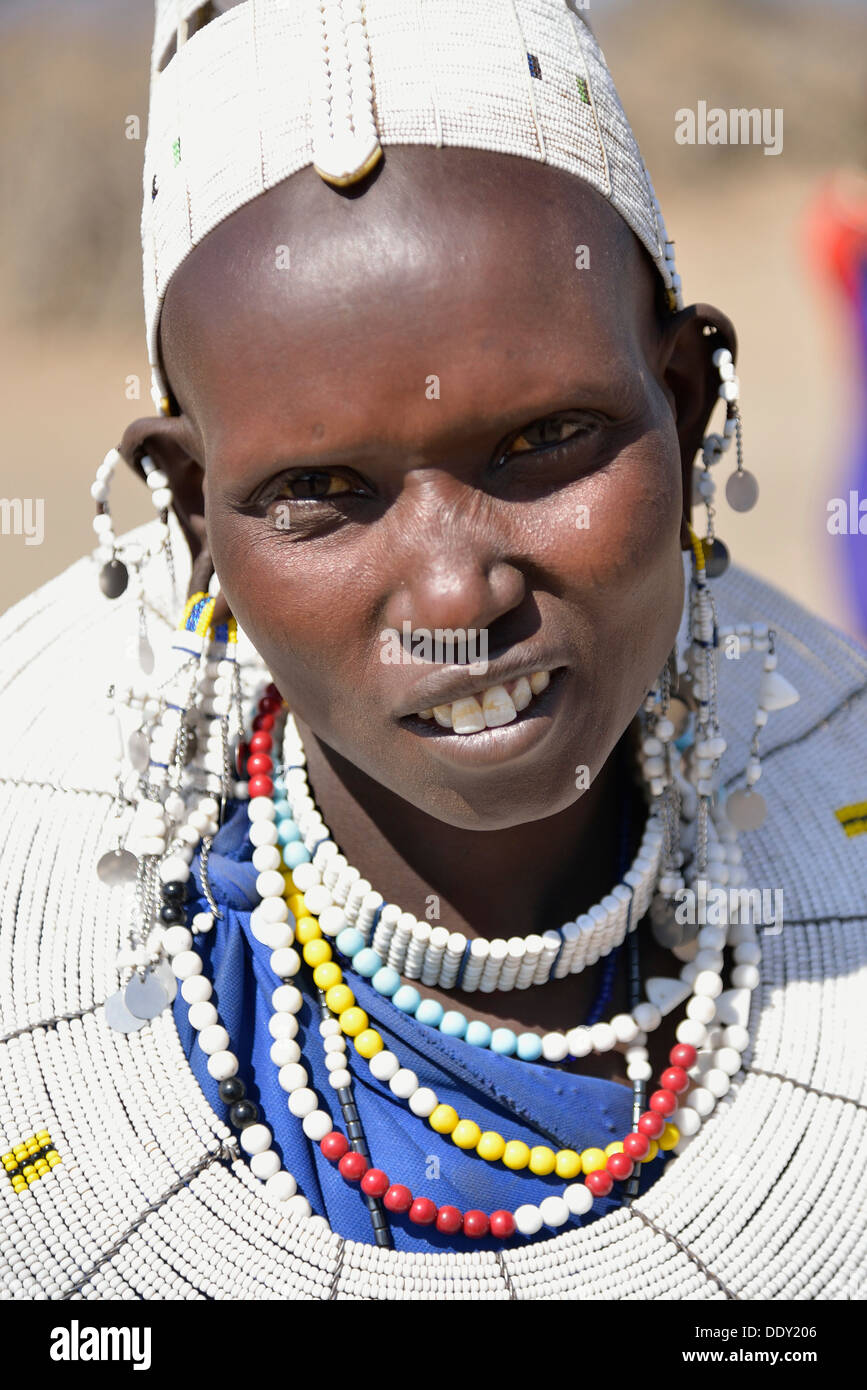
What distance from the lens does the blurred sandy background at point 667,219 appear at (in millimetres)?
7527

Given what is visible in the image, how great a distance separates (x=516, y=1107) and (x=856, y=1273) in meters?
0.51

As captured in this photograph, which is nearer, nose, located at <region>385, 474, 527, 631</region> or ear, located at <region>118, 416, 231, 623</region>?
nose, located at <region>385, 474, 527, 631</region>

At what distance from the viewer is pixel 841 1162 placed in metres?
1.87

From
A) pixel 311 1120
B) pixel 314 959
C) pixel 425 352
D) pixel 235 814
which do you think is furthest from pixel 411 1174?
pixel 425 352

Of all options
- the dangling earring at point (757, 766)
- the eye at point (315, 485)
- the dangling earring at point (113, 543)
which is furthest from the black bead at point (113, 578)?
the dangling earring at point (757, 766)

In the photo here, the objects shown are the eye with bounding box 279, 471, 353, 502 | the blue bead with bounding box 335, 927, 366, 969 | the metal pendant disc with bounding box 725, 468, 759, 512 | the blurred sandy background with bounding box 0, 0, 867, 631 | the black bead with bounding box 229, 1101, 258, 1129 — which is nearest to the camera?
the eye with bounding box 279, 471, 353, 502

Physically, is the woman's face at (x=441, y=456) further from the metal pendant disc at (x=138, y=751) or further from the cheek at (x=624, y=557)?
the metal pendant disc at (x=138, y=751)

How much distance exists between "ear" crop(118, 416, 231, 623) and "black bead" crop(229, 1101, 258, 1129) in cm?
68

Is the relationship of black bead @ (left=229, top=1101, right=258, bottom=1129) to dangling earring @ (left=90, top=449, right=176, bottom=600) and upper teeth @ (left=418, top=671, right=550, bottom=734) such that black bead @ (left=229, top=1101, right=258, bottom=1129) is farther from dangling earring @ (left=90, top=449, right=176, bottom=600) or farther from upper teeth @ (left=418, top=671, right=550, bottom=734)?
dangling earring @ (left=90, top=449, right=176, bottom=600)

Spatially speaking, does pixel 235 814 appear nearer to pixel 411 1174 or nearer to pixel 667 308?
pixel 411 1174

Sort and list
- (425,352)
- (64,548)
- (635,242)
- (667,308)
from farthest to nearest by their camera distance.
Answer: (64,548) → (667,308) → (635,242) → (425,352)

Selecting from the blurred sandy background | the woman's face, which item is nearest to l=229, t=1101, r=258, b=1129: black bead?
the woman's face

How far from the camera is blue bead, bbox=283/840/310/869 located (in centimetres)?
188

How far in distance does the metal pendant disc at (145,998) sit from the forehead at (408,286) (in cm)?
79
